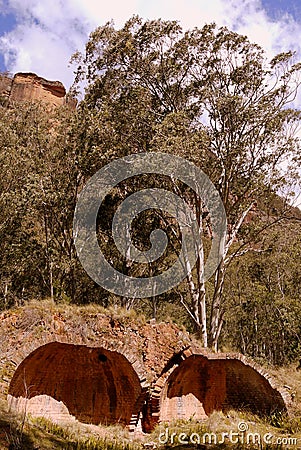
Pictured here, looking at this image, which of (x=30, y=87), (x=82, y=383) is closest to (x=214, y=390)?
(x=82, y=383)

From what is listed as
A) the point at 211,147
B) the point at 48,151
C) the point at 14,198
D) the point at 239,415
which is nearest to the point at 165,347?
the point at 239,415

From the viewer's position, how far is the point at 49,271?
24.2 meters

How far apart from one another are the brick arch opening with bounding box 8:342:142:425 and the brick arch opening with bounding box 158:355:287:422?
4.44 feet

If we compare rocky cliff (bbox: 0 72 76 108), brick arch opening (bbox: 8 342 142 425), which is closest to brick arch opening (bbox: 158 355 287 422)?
brick arch opening (bbox: 8 342 142 425)

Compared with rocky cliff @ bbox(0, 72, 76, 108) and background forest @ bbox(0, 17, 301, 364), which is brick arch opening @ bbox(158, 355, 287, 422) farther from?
rocky cliff @ bbox(0, 72, 76, 108)

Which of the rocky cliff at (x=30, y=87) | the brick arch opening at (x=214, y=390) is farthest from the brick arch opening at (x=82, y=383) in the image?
the rocky cliff at (x=30, y=87)

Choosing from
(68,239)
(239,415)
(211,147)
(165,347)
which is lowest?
(239,415)

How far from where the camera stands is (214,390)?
53.5ft

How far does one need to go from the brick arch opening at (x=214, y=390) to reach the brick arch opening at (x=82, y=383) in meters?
1.35

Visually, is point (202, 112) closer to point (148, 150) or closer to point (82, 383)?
point (148, 150)

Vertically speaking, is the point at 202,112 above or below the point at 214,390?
above

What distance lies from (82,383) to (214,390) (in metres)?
4.97

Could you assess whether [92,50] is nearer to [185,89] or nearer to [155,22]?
[155,22]

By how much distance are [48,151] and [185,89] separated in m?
8.38
